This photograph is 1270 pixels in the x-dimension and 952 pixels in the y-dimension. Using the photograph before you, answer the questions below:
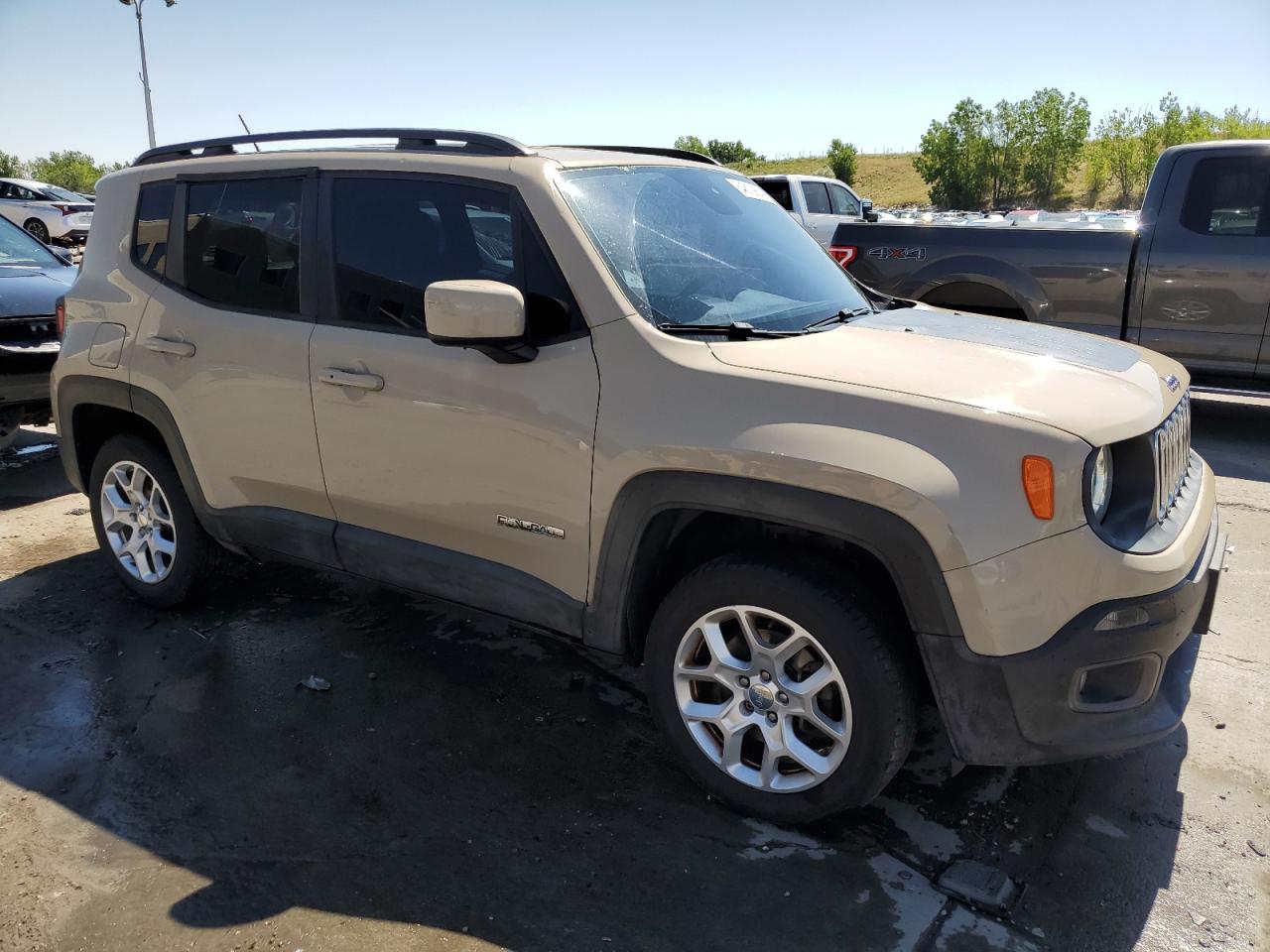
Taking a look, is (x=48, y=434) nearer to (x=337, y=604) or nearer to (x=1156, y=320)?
(x=337, y=604)

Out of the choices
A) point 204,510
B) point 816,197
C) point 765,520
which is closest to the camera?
point 765,520

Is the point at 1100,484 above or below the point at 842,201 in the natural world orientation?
below

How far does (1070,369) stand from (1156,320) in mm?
4904

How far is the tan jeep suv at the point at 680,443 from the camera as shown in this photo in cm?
245

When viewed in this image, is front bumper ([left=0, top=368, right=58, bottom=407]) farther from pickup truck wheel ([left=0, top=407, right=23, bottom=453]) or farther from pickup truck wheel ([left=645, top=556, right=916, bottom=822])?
pickup truck wheel ([left=645, top=556, right=916, bottom=822])

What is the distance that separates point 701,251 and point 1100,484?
4.92 feet

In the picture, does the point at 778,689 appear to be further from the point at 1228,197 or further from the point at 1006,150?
the point at 1006,150

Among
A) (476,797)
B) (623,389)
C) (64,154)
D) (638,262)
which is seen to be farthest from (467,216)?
(64,154)

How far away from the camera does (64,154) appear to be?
7681 centimetres

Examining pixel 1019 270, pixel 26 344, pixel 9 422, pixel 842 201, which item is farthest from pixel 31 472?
pixel 842 201

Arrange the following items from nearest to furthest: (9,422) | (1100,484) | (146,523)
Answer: (1100,484)
(146,523)
(9,422)

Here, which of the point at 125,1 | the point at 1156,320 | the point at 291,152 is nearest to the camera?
the point at 291,152

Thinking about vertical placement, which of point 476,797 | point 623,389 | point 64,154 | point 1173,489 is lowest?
point 476,797

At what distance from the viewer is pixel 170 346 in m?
3.95
